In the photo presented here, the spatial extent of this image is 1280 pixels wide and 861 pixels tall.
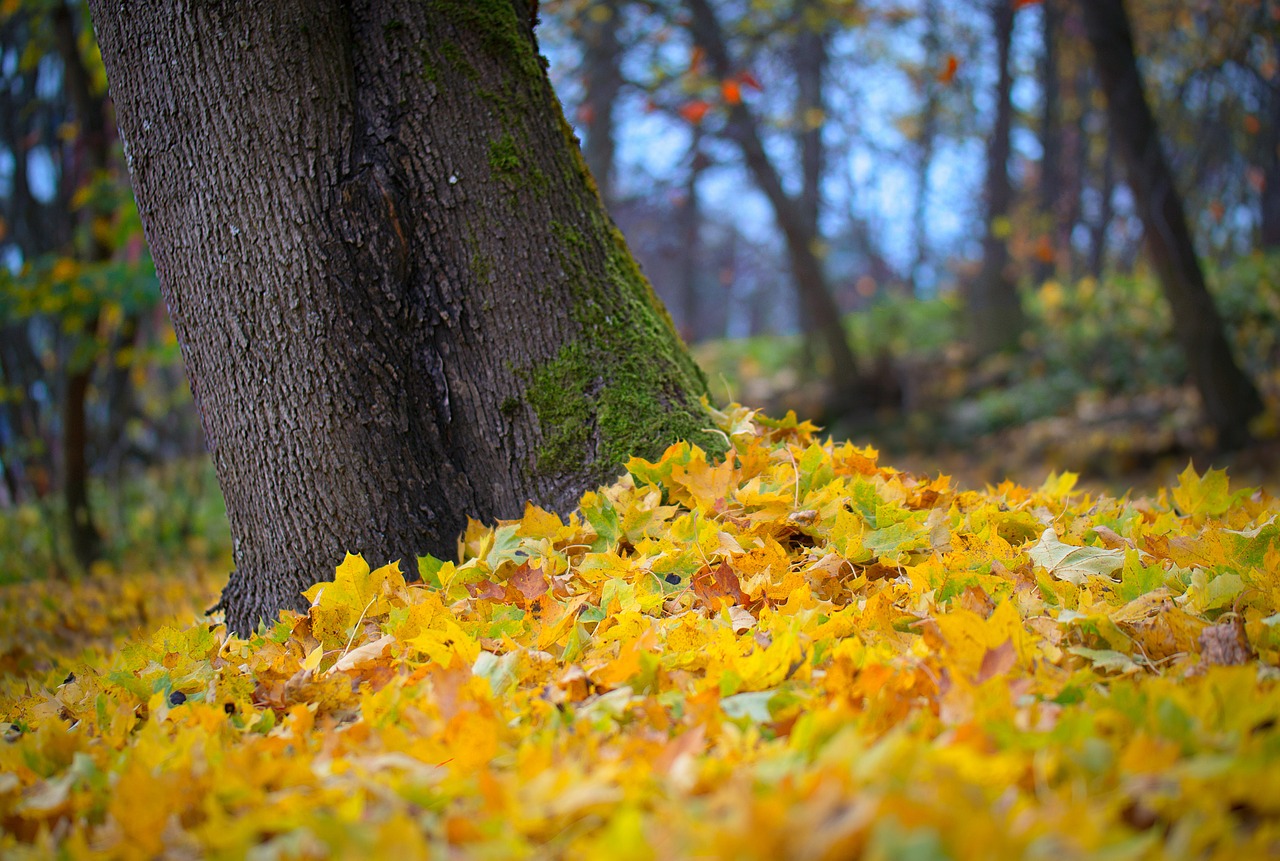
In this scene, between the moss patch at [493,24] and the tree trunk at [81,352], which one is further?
the tree trunk at [81,352]

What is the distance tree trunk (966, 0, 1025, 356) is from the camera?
33.1 ft

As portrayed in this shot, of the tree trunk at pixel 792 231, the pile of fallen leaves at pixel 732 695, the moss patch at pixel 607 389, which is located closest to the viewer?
the pile of fallen leaves at pixel 732 695

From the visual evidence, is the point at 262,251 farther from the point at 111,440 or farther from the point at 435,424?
the point at 111,440

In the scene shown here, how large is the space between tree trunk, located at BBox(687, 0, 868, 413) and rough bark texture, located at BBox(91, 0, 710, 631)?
6722 mm

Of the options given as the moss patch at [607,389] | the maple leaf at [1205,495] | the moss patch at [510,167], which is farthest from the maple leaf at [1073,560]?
the moss patch at [510,167]

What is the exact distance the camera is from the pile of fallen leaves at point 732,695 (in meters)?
0.83

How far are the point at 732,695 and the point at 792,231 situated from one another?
8.60 meters

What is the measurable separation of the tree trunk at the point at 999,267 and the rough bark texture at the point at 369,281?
9058mm

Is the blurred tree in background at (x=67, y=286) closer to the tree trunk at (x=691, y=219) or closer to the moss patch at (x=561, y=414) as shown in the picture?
the moss patch at (x=561, y=414)

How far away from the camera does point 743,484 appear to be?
2.07 meters

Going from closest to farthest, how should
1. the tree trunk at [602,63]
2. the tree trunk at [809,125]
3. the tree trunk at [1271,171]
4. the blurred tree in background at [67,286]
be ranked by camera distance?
1. the blurred tree in background at [67,286]
2. the tree trunk at [1271,171]
3. the tree trunk at [602,63]
4. the tree trunk at [809,125]

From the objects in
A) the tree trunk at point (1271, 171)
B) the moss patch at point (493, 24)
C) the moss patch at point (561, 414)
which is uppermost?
the tree trunk at point (1271, 171)

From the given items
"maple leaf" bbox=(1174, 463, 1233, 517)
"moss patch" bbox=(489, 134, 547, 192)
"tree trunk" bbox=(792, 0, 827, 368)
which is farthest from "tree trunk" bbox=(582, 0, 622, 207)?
"maple leaf" bbox=(1174, 463, 1233, 517)

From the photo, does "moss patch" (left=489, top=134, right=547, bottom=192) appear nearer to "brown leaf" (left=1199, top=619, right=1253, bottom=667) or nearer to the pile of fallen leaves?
the pile of fallen leaves
